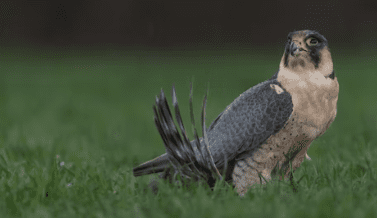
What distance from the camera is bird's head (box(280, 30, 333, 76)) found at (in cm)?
286

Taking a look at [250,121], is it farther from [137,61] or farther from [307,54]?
[137,61]

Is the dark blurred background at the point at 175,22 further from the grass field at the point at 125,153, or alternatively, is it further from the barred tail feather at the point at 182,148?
the barred tail feather at the point at 182,148

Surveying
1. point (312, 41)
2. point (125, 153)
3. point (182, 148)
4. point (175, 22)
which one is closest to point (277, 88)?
point (312, 41)

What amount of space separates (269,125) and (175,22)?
14840 mm

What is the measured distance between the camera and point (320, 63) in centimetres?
288

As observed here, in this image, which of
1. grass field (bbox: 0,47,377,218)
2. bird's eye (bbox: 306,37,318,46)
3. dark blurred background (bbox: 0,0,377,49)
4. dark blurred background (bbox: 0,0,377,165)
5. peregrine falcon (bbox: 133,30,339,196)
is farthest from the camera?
dark blurred background (bbox: 0,0,377,49)

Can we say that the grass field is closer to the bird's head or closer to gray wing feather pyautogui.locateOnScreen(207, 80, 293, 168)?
gray wing feather pyautogui.locateOnScreen(207, 80, 293, 168)

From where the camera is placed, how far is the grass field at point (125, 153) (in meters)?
2.52

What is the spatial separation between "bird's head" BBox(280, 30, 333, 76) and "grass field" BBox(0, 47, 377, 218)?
1.61ft

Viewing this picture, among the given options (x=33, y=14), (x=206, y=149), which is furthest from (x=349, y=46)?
(x=206, y=149)

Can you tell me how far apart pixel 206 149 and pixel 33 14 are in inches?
680

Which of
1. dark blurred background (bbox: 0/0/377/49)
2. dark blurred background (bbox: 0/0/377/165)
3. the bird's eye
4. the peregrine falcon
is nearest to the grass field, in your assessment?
dark blurred background (bbox: 0/0/377/165)

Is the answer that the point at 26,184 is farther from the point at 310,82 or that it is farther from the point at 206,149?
the point at 310,82

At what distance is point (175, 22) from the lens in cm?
1730
